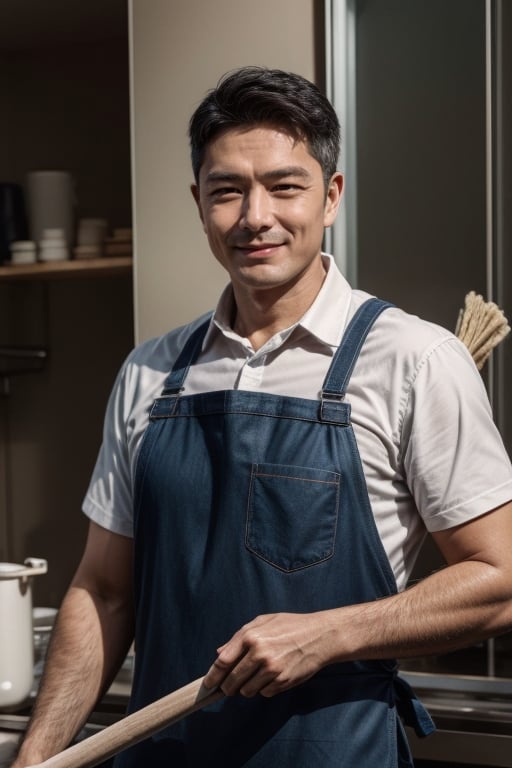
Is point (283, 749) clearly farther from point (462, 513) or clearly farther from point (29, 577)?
point (29, 577)

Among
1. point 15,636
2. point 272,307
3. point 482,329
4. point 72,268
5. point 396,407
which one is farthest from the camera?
point 72,268

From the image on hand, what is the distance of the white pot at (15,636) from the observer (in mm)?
1929

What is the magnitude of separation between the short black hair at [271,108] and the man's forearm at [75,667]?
0.64m

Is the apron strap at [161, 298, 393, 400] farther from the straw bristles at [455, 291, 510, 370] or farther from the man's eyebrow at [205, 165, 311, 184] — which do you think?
the straw bristles at [455, 291, 510, 370]

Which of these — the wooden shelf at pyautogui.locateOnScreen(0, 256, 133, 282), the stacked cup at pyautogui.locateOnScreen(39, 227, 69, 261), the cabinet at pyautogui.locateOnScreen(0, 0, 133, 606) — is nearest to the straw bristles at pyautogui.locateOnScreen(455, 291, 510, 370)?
the wooden shelf at pyautogui.locateOnScreen(0, 256, 133, 282)

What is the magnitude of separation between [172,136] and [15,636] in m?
1.00

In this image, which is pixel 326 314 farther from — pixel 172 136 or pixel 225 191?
pixel 172 136

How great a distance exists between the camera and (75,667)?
141 cm

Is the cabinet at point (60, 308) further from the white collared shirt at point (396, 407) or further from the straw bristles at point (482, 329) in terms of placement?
the white collared shirt at point (396, 407)

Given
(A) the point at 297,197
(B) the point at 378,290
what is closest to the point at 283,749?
(A) the point at 297,197

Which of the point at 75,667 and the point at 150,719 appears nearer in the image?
the point at 150,719

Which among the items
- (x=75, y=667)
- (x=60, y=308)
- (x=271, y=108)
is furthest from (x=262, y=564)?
(x=60, y=308)

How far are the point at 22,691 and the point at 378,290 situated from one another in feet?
3.18

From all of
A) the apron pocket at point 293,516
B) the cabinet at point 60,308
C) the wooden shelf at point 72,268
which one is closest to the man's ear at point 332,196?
the apron pocket at point 293,516
